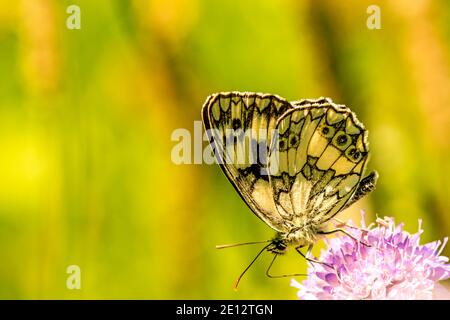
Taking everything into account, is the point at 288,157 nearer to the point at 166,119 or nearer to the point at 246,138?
the point at 246,138

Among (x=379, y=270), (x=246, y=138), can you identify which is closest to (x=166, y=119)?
(x=246, y=138)

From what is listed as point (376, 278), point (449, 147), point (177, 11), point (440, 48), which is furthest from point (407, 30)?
point (376, 278)

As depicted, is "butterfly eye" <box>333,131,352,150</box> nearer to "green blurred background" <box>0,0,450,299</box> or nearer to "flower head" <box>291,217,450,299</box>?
"flower head" <box>291,217,450,299</box>

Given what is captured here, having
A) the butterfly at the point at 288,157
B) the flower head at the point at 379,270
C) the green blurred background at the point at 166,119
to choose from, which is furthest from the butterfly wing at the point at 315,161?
the green blurred background at the point at 166,119

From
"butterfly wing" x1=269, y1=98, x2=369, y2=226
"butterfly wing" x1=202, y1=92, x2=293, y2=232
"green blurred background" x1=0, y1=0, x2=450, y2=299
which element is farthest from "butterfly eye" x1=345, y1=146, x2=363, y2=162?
"green blurred background" x1=0, y1=0, x2=450, y2=299

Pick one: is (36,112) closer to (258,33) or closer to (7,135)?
(7,135)
